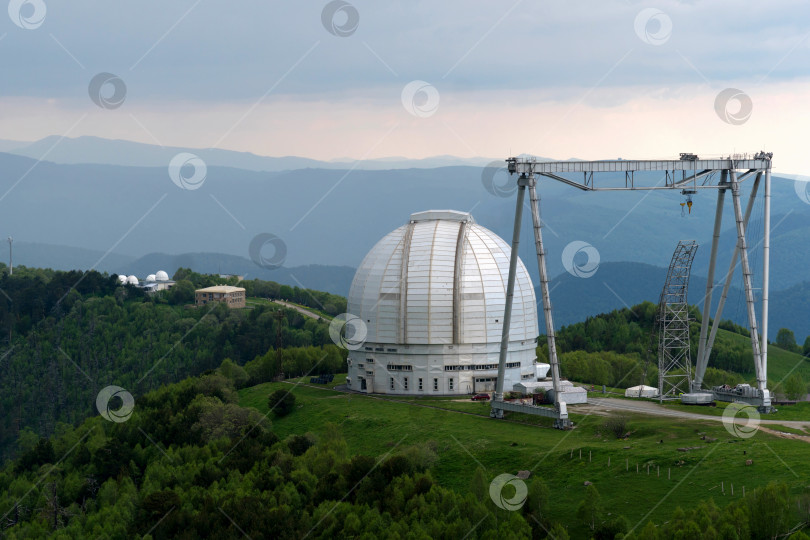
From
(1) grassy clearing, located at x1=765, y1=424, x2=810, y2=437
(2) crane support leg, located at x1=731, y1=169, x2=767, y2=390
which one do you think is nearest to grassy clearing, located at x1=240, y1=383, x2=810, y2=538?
(1) grassy clearing, located at x1=765, y1=424, x2=810, y2=437

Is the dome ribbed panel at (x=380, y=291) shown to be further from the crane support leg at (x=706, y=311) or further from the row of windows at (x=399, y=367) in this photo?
the crane support leg at (x=706, y=311)

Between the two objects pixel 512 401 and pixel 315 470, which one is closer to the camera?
pixel 315 470

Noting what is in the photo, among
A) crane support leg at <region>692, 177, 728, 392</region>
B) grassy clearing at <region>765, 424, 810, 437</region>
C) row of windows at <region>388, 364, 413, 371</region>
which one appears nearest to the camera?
grassy clearing at <region>765, 424, 810, 437</region>

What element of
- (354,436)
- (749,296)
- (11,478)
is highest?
(749,296)

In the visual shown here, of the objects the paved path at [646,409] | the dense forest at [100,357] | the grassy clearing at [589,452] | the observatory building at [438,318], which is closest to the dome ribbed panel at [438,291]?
the observatory building at [438,318]

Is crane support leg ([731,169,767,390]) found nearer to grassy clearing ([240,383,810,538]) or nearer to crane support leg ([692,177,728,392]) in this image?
crane support leg ([692,177,728,392])

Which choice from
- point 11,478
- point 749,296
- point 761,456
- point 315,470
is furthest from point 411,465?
point 11,478

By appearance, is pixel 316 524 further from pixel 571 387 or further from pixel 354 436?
pixel 571 387
